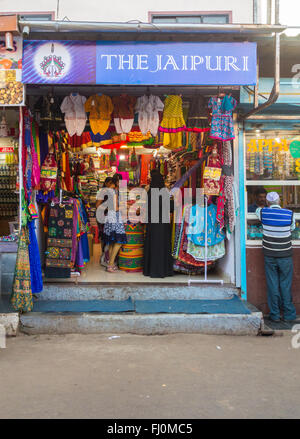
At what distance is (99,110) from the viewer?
19.3 ft

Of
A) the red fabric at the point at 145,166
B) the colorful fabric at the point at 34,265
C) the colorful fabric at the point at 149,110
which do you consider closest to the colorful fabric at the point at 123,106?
the colorful fabric at the point at 149,110

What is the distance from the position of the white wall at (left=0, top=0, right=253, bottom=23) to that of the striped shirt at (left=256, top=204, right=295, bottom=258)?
14.5ft

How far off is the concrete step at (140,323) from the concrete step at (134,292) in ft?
2.21

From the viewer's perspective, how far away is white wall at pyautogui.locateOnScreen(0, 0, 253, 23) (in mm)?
7945

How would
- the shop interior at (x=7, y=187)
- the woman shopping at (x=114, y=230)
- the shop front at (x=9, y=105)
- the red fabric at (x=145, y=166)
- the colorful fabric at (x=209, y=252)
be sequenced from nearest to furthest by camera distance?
1. the shop front at (x=9, y=105)
2. the colorful fabric at (x=209, y=252)
3. the woman shopping at (x=114, y=230)
4. the shop interior at (x=7, y=187)
5. the red fabric at (x=145, y=166)

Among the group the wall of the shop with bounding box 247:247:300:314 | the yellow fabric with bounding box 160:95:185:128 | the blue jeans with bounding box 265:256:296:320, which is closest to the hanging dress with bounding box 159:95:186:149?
the yellow fabric with bounding box 160:95:185:128

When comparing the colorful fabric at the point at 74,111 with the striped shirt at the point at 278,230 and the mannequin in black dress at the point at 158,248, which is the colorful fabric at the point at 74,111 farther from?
the striped shirt at the point at 278,230

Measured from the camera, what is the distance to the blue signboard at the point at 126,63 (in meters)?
5.08

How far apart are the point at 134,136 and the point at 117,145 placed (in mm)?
368

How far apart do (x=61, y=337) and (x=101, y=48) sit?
379 centimetres

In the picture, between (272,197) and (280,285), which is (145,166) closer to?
(272,197)
